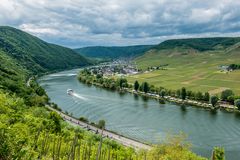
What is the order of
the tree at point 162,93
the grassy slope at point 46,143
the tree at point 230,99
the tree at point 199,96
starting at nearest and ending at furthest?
the grassy slope at point 46,143
the tree at point 230,99
the tree at point 199,96
the tree at point 162,93

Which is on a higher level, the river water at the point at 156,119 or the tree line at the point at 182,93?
the tree line at the point at 182,93

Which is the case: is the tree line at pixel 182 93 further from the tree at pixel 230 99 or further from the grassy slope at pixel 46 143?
the grassy slope at pixel 46 143

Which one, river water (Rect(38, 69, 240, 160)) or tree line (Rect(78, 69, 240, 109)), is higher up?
tree line (Rect(78, 69, 240, 109))

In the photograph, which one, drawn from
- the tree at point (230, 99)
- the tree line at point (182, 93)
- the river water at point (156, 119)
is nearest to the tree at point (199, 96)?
the tree line at point (182, 93)

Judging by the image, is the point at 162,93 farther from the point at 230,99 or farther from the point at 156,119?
the point at 156,119

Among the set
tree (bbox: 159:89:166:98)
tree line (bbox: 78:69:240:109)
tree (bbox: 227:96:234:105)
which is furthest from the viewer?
tree (bbox: 159:89:166:98)

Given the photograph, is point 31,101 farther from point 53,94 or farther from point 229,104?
point 229,104

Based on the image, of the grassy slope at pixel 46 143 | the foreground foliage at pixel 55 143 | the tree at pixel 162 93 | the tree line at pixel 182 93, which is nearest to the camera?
the grassy slope at pixel 46 143

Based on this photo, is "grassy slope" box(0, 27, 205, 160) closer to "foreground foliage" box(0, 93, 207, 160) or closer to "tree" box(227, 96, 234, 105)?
"foreground foliage" box(0, 93, 207, 160)

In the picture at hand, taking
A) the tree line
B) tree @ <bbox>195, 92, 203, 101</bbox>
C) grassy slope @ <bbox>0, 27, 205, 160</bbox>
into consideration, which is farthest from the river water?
grassy slope @ <bbox>0, 27, 205, 160</bbox>
